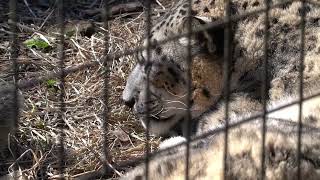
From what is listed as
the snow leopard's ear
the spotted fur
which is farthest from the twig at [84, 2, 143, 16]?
the snow leopard's ear

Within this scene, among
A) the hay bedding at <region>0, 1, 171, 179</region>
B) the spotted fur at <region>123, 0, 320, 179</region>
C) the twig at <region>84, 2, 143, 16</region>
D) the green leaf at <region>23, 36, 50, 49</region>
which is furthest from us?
the twig at <region>84, 2, 143, 16</region>

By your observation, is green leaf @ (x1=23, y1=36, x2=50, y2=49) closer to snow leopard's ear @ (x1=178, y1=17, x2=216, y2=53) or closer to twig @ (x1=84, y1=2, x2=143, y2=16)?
snow leopard's ear @ (x1=178, y1=17, x2=216, y2=53)

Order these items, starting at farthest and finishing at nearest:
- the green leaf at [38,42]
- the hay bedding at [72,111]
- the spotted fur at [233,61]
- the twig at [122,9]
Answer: the twig at [122,9], the green leaf at [38,42], the spotted fur at [233,61], the hay bedding at [72,111]

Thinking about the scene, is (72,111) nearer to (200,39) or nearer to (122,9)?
(200,39)

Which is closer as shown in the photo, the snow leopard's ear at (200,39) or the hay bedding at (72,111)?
the hay bedding at (72,111)

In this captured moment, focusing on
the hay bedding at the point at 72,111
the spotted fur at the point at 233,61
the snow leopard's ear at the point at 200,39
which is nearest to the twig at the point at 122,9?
the hay bedding at the point at 72,111

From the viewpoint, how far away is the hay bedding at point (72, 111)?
3.12 meters

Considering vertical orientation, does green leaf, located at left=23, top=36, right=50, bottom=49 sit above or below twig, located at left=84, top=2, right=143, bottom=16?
below

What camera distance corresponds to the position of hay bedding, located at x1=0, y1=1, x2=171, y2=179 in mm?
3123

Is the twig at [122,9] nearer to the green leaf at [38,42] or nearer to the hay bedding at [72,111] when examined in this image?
the hay bedding at [72,111]

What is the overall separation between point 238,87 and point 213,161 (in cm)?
141

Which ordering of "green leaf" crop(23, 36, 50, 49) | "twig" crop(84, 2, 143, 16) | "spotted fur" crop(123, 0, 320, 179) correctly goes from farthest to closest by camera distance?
"twig" crop(84, 2, 143, 16), "green leaf" crop(23, 36, 50, 49), "spotted fur" crop(123, 0, 320, 179)

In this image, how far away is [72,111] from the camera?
3566 millimetres

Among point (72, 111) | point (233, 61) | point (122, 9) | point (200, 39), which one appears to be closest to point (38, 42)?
point (72, 111)
